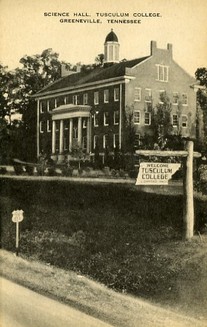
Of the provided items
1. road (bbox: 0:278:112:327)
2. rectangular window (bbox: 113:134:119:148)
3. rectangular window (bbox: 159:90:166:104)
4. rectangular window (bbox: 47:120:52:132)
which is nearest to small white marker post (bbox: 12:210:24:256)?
road (bbox: 0:278:112:327)

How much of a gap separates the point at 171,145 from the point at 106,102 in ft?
0.99

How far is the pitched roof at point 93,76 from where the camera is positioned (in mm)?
1976

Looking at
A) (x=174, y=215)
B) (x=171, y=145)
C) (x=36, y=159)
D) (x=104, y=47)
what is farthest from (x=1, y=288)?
(x=104, y=47)

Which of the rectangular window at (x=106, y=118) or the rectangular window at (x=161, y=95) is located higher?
the rectangular window at (x=161, y=95)

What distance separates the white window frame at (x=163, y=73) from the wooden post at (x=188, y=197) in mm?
264

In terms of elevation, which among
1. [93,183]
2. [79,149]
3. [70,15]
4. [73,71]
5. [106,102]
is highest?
[70,15]

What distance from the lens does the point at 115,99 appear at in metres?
2.01

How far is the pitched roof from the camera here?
198 centimetres

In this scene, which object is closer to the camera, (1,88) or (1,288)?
(1,288)

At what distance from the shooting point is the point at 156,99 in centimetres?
199

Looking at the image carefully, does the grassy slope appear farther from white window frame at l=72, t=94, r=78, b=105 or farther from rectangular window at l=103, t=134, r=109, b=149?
white window frame at l=72, t=94, r=78, b=105

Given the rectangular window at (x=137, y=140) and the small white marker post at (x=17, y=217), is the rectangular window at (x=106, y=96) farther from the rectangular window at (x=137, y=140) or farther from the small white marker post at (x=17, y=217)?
the small white marker post at (x=17, y=217)

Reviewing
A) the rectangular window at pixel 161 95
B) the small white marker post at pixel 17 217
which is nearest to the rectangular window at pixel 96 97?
the rectangular window at pixel 161 95

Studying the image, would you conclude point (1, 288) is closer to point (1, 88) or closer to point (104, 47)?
point (1, 88)
